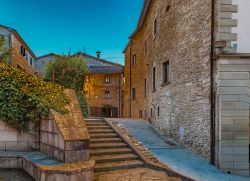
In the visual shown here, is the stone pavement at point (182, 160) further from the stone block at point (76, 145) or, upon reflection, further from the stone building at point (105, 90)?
the stone building at point (105, 90)

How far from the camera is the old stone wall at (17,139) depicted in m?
8.09

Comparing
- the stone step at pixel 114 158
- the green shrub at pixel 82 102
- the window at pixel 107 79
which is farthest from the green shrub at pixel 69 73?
the window at pixel 107 79

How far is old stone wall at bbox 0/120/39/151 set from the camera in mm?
8094

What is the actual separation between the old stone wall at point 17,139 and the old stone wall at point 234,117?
19.1 ft

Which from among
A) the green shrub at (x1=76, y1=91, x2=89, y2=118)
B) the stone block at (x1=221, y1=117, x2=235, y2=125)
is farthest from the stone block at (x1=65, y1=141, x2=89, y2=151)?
the green shrub at (x1=76, y1=91, x2=89, y2=118)

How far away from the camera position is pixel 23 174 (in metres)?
7.11

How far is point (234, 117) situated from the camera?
25.7 ft

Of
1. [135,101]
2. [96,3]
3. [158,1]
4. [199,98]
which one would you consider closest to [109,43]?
[96,3]

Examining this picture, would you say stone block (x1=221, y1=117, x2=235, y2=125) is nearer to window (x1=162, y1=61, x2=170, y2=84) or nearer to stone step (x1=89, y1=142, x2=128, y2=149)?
stone step (x1=89, y1=142, x2=128, y2=149)

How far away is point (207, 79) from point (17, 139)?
6.48 meters

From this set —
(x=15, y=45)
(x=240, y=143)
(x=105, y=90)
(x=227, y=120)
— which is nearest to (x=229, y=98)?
(x=227, y=120)

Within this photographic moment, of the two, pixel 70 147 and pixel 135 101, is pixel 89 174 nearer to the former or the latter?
pixel 70 147

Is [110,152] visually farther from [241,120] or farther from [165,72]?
[165,72]

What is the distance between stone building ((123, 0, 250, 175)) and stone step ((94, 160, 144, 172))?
2.46 m
